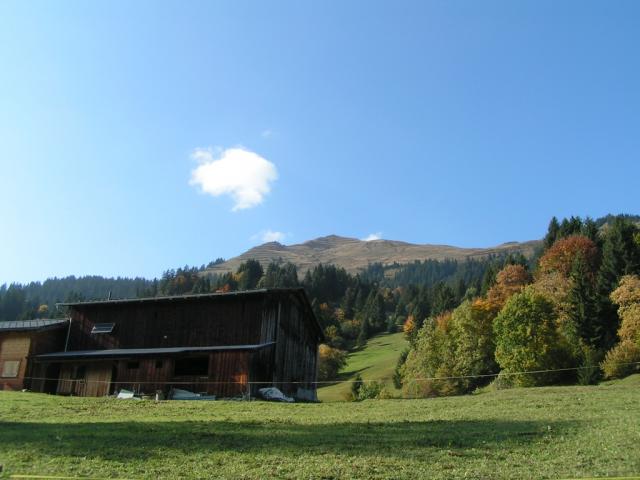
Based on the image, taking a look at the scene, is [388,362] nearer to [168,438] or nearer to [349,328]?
[349,328]

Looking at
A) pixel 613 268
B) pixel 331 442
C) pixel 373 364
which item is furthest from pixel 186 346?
pixel 373 364

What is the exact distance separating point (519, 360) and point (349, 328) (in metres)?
85.0

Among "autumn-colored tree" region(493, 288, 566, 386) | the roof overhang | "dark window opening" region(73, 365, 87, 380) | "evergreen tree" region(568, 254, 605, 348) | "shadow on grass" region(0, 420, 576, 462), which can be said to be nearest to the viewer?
"shadow on grass" region(0, 420, 576, 462)

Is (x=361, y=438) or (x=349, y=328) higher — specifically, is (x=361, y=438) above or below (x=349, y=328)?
below

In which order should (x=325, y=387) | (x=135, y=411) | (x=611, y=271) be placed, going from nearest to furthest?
(x=135, y=411)
(x=611, y=271)
(x=325, y=387)

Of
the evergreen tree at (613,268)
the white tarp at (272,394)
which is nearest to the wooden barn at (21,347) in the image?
the white tarp at (272,394)

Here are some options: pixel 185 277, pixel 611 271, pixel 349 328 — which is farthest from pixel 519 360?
pixel 185 277

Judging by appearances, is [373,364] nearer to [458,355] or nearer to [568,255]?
[458,355]

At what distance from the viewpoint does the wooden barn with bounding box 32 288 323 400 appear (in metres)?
39.2

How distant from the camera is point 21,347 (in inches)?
1797

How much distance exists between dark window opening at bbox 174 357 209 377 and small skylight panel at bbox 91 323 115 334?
8.05 metres

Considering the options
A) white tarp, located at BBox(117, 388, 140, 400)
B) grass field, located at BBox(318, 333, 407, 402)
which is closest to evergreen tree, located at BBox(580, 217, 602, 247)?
grass field, located at BBox(318, 333, 407, 402)

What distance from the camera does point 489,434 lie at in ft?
57.0

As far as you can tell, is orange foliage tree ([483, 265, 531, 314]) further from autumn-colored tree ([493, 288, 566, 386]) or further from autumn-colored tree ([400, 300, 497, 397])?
autumn-colored tree ([493, 288, 566, 386])
